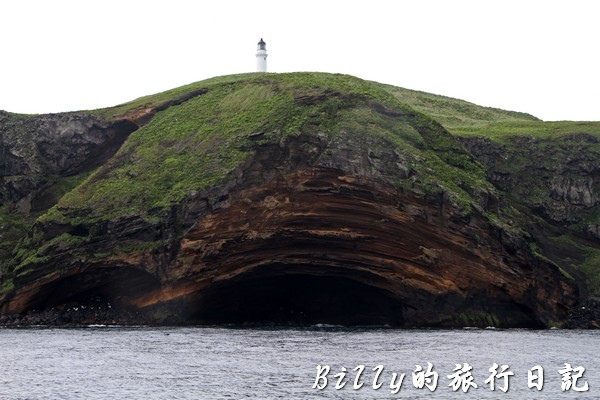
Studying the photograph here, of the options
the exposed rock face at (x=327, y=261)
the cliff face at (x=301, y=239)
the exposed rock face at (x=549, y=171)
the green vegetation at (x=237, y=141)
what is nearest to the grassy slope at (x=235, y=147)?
the green vegetation at (x=237, y=141)

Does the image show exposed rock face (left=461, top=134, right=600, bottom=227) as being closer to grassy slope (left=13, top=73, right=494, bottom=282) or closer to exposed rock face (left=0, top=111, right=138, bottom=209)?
grassy slope (left=13, top=73, right=494, bottom=282)

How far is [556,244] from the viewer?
393ft

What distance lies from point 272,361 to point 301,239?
1302 inches

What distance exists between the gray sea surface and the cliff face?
22.9 feet

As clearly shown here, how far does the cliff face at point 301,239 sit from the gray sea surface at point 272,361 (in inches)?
275

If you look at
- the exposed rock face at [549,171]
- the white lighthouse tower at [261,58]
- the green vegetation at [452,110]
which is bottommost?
the exposed rock face at [549,171]

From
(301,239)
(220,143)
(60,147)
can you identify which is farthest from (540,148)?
(60,147)

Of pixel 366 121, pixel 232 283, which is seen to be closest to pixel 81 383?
pixel 232 283

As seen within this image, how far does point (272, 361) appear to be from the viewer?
6312 centimetres

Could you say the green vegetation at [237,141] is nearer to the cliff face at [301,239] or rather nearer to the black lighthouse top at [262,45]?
the cliff face at [301,239]

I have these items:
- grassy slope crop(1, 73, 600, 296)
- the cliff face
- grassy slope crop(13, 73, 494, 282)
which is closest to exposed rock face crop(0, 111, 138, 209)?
grassy slope crop(1, 73, 600, 296)

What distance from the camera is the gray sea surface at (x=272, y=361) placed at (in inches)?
2031

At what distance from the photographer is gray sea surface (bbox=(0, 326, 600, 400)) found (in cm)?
5159

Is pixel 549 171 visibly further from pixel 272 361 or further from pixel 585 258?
pixel 272 361
